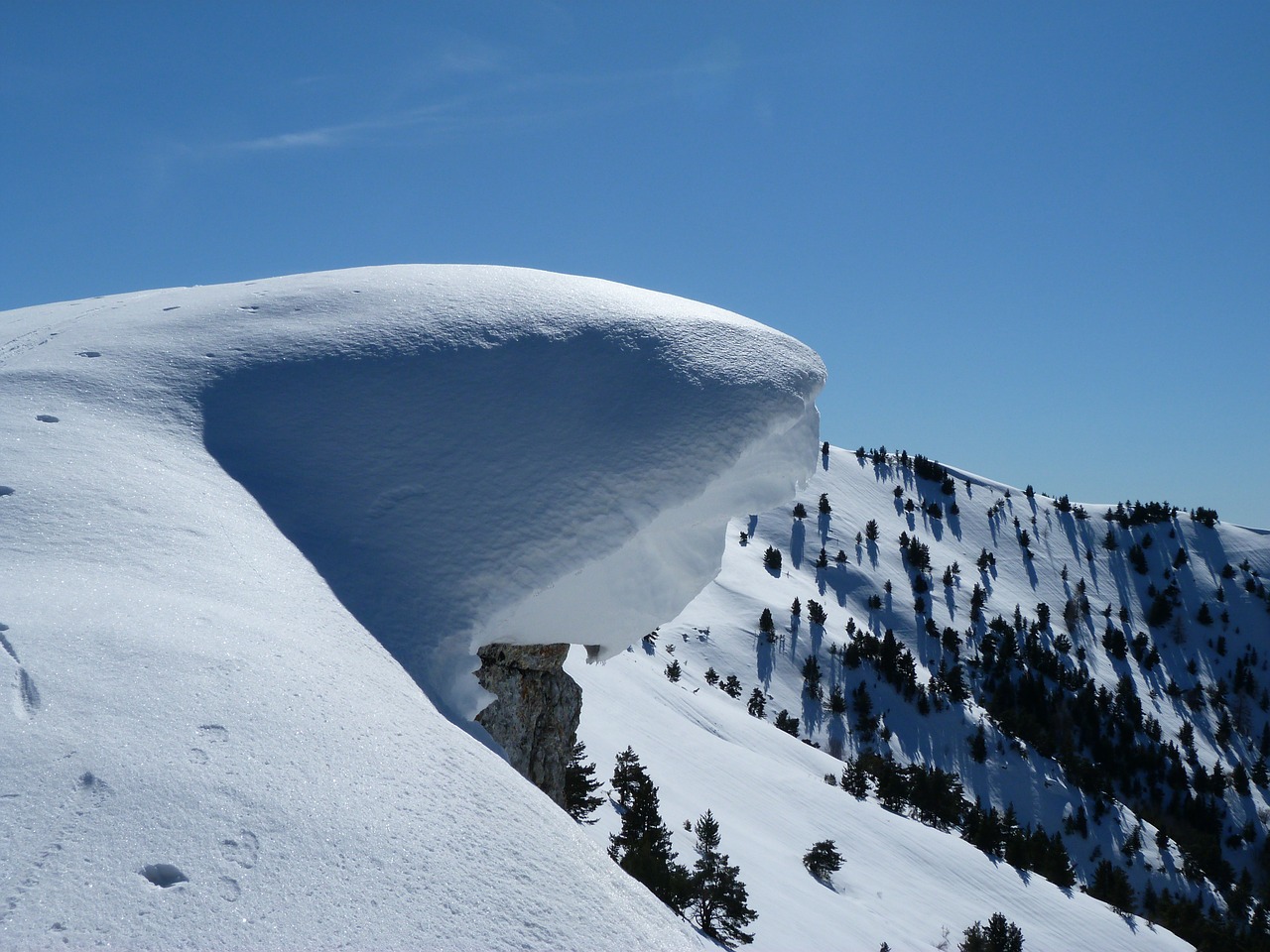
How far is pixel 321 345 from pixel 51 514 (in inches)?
135

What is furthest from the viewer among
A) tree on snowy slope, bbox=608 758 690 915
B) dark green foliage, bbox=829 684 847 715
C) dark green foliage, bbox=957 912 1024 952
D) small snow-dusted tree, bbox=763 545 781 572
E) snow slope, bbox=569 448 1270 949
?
small snow-dusted tree, bbox=763 545 781 572

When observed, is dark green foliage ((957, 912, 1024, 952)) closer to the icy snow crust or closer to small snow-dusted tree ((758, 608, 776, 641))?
the icy snow crust

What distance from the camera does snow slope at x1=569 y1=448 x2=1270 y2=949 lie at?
2492 cm

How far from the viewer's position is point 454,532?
254 inches

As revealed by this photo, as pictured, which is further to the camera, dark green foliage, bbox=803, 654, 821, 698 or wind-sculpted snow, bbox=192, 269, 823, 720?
dark green foliage, bbox=803, 654, 821, 698

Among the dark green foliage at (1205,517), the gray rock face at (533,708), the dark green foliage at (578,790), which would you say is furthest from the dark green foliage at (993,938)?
the dark green foliage at (1205,517)

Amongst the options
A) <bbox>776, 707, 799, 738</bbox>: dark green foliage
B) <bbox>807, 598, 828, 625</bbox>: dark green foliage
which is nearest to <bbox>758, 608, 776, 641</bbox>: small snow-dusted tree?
<bbox>807, 598, 828, 625</bbox>: dark green foliage

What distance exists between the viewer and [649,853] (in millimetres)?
16141

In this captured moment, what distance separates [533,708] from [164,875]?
5769mm

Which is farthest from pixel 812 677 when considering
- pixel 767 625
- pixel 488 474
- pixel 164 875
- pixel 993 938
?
pixel 164 875

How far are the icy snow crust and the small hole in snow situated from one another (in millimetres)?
11

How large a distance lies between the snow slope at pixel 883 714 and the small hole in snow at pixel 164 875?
16.8 m

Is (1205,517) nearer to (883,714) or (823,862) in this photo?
(883,714)

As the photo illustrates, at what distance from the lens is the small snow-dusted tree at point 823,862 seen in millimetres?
24141
